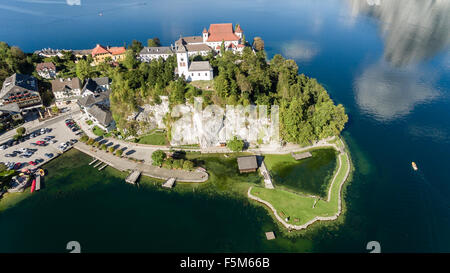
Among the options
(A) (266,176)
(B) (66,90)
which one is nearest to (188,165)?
(A) (266,176)

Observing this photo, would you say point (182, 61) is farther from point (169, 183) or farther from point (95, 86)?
point (95, 86)

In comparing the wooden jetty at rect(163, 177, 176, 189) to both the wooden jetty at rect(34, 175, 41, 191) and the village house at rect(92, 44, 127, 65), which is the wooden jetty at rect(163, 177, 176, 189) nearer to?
the wooden jetty at rect(34, 175, 41, 191)

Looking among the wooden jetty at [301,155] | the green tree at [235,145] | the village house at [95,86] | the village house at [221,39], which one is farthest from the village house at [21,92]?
the wooden jetty at [301,155]

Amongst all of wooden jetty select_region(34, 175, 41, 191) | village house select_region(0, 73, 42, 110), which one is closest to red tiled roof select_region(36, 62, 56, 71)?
village house select_region(0, 73, 42, 110)

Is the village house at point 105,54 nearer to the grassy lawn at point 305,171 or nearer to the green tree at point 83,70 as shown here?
the green tree at point 83,70
